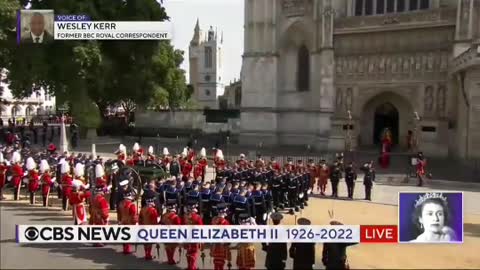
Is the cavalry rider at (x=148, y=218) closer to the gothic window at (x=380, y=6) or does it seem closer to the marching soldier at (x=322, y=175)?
the marching soldier at (x=322, y=175)

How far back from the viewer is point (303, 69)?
129ft

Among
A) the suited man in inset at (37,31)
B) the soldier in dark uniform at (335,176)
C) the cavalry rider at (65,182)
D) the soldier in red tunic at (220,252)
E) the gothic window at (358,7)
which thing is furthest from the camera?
the gothic window at (358,7)

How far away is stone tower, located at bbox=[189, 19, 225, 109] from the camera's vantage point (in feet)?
412

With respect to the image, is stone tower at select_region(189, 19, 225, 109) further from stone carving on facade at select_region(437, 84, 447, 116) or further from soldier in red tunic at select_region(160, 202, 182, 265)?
soldier in red tunic at select_region(160, 202, 182, 265)

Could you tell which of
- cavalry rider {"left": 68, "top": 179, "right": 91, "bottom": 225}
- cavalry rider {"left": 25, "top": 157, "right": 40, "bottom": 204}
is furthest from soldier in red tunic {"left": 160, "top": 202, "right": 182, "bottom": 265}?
cavalry rider {"left": 25, "top": 157, "right": 40, "bottom": 204}

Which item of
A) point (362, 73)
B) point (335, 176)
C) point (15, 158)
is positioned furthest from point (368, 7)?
point (15, 158)

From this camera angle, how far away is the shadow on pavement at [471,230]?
1501 cm

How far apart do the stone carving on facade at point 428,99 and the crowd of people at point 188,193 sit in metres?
12.5

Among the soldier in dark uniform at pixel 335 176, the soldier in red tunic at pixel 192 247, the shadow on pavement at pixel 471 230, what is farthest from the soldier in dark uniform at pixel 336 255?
the soldier in dark uniform at pixel 335 176

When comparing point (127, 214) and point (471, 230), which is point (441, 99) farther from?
point (127, 214)

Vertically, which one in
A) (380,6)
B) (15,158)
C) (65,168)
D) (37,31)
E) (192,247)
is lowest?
(192,247)

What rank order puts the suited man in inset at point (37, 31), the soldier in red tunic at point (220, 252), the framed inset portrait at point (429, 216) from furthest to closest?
the suited man in inset at point (37, 31)
the soldier in red tunic at point (220, 252)
the framed inset portrait at point (429, 216)

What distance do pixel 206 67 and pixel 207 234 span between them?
120024 millimetres

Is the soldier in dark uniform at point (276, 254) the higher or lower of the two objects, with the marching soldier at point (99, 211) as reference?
lower
